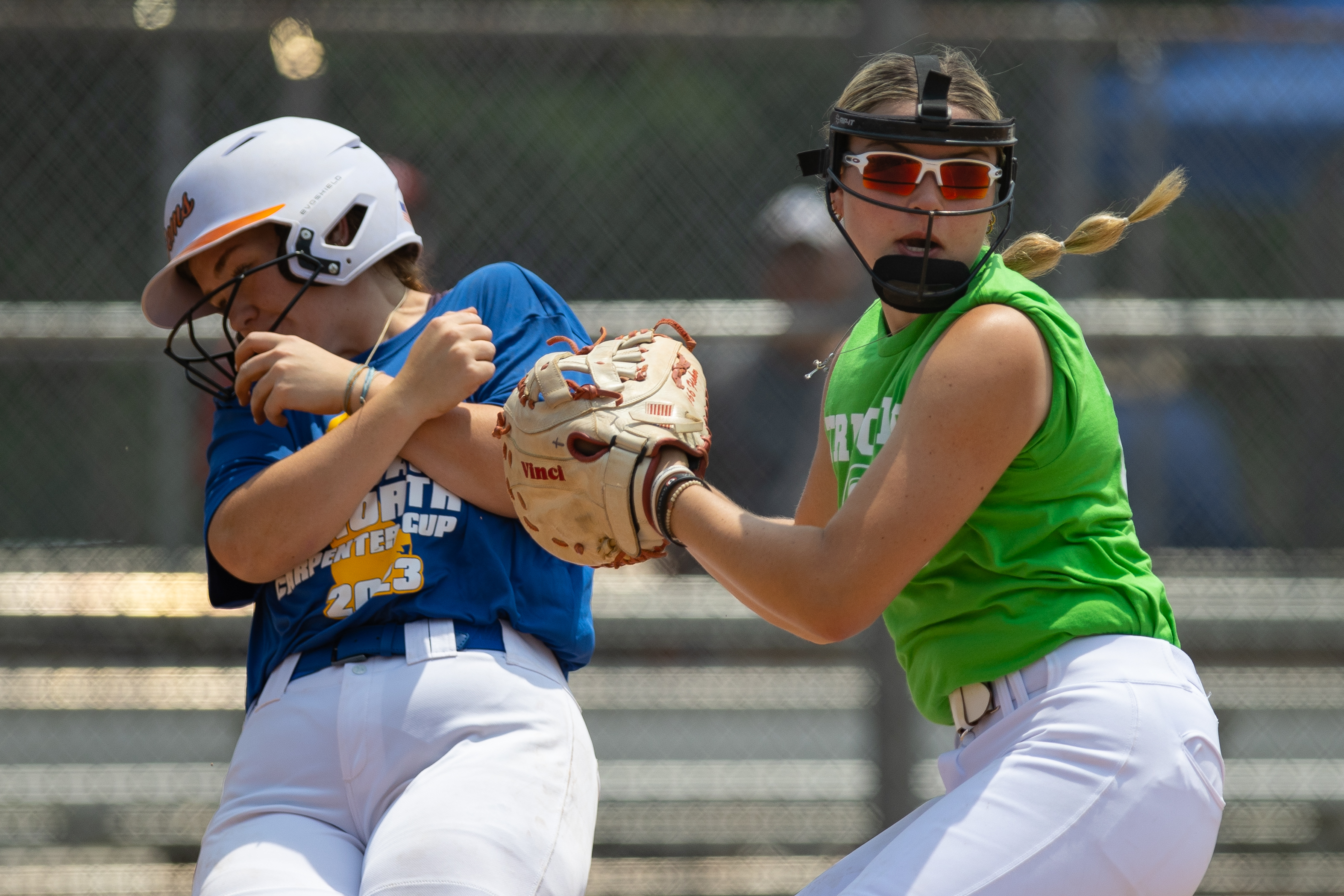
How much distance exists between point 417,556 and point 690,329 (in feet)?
7.76

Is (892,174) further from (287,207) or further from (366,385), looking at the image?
(287,207)

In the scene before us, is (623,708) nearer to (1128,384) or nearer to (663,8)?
(1128,384)

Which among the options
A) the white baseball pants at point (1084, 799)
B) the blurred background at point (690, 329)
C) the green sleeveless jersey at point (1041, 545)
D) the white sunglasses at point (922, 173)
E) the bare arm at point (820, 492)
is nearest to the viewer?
the white baseball pants at point (1084, 799)

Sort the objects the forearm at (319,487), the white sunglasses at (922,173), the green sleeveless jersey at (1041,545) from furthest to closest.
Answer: the forearm at (319,487) < the white sunglasses at (922,173) < the green sleeveless jersey at (1041,545)

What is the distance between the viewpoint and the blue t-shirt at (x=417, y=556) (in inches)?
82.4

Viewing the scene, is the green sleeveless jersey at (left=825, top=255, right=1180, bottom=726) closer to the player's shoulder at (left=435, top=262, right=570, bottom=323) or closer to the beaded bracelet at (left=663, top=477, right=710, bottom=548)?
the beaded bracelet at (left=663, top=477, right=710, bottom=548)

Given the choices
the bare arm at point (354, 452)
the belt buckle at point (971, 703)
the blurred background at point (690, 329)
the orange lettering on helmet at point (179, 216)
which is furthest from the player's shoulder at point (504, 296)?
the blurred background at point (690, 329)

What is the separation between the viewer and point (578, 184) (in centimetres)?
434

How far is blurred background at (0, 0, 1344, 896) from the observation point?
420 cm

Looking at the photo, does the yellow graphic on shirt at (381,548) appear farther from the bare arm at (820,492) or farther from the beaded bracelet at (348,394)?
the bare arm at (820,492)

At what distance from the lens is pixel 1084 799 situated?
1.70 meters

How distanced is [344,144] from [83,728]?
113 inches

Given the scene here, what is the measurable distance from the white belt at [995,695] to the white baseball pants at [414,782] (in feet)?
2.15

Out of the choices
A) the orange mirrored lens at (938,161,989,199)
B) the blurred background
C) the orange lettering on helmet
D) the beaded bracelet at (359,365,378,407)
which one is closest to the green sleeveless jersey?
the orange mirrored lens at (938,161,989,199)
